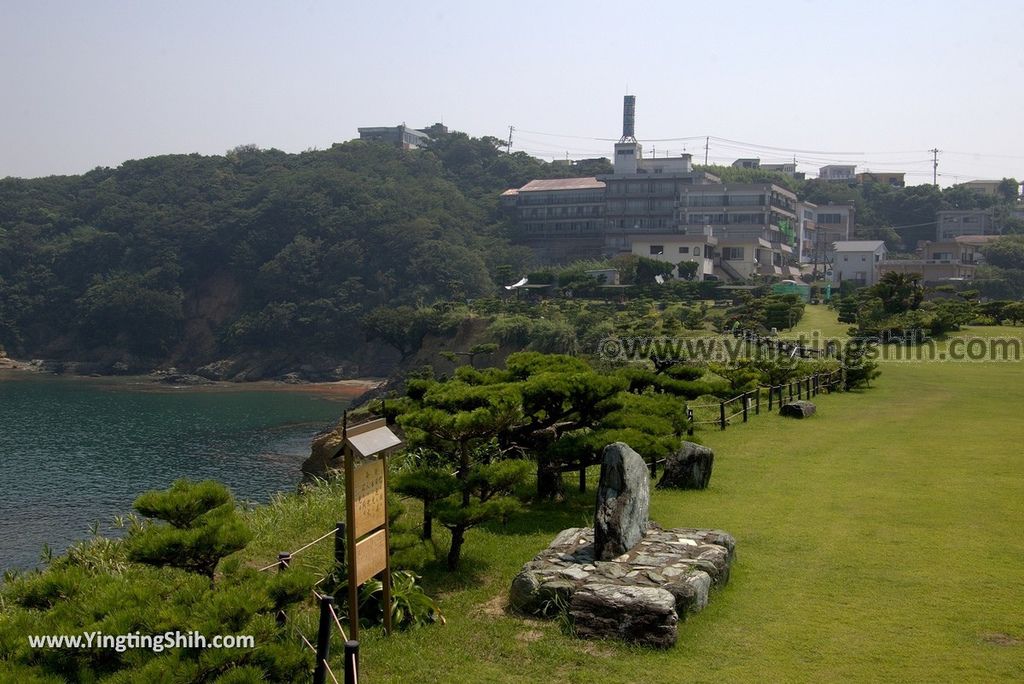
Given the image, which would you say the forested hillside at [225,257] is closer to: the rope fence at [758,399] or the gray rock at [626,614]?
the rope fence at [758,399]

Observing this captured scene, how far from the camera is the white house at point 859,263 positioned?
6806cm

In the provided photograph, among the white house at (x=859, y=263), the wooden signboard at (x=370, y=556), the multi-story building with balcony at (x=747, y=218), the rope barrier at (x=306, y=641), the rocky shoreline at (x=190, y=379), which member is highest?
the multi-story building with balcony at (x=747, y=218)

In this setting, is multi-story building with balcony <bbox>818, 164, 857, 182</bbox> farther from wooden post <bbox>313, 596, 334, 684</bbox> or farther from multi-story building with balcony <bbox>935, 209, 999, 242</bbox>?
wooden post <bbox>313, 596, 334, 684</bbox>

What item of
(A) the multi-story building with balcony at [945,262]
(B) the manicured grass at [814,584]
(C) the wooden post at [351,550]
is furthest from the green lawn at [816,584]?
(A) the multi-story building with balcony at [945,262]

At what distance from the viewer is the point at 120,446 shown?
137 feet

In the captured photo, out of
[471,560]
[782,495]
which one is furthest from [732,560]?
[782,495]

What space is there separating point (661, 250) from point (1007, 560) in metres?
60.3

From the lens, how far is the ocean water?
2805cm

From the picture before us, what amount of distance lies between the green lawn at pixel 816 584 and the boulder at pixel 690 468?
33 centimetres

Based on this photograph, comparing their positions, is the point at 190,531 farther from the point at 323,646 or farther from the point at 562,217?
the point at 562,217

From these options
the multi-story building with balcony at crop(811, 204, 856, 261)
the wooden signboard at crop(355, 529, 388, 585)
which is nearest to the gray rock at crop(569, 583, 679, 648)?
the wooden signboard at crop(355, 529, 388, 585)

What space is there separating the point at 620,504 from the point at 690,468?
16.4 feet

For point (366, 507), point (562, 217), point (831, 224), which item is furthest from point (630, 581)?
point (831, 224)

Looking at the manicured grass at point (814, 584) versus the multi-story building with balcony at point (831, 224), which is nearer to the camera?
the manicured grass at point (814, 584)
